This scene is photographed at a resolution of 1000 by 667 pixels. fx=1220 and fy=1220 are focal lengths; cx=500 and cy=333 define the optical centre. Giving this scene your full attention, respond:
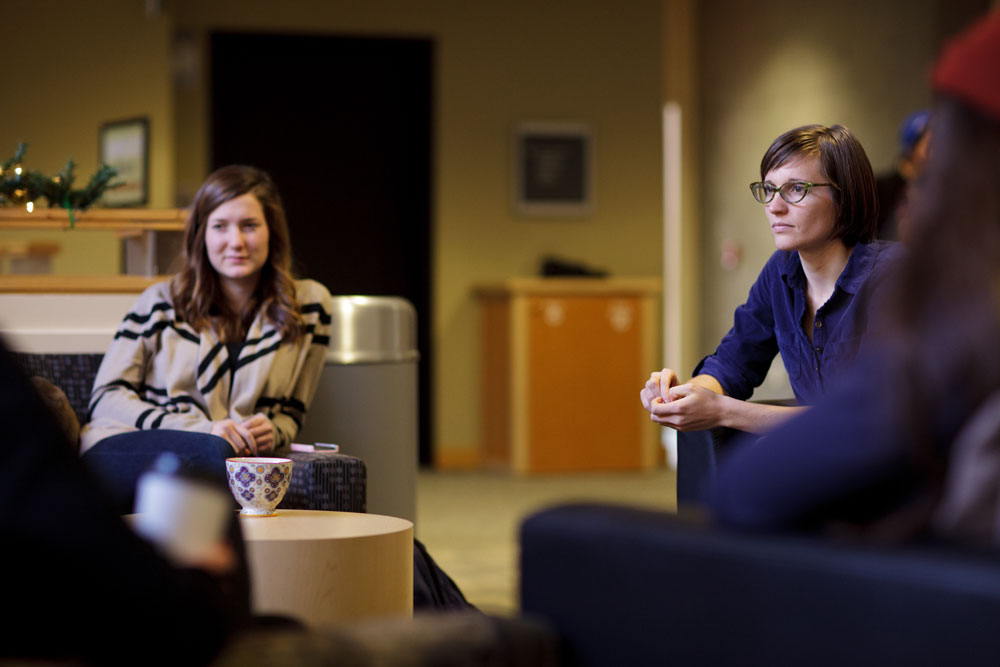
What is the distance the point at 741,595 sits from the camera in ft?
3.61

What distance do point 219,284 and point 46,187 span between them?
2.87 ft

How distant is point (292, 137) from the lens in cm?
704

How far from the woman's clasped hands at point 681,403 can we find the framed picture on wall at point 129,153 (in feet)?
14.2

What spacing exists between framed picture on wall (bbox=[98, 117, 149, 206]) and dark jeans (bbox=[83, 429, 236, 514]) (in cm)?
366

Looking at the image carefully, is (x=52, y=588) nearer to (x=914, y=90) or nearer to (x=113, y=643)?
(x=113, y=643)

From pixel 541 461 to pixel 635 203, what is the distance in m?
1.71

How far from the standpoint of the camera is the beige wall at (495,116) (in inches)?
273

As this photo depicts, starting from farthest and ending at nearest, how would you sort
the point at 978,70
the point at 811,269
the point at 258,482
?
the point at 811,269 → the point at 258,482 → the point at 978,70

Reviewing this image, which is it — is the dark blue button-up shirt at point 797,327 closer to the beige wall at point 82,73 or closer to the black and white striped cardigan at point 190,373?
the black and white striped cardigan at point 190,373

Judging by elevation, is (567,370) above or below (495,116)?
below

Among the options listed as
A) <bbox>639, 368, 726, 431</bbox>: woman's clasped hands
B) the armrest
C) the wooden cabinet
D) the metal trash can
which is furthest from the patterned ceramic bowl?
the wooden cabinet

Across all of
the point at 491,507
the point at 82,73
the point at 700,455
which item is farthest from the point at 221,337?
the point at 82,73

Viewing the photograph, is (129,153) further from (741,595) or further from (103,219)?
(741,595)

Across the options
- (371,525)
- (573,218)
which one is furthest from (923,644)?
(573,218)
